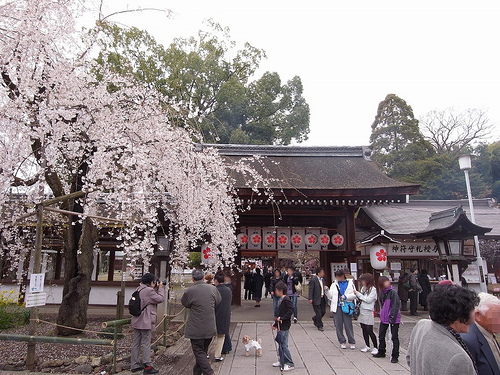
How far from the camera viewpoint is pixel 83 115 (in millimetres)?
7238

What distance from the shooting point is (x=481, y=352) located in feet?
8.32

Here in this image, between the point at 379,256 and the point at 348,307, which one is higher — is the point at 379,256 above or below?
above

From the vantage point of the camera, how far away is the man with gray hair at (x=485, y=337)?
8.23 ft

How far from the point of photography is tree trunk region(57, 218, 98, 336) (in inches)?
311

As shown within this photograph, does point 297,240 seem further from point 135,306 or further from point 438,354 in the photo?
point 438,354

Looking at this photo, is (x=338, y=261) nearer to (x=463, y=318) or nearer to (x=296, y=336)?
(x=296, y=336)

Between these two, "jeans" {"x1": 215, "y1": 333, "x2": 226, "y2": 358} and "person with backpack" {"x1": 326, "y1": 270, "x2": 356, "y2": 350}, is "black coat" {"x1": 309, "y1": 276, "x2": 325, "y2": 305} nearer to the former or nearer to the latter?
"person with backpack" {"x1": 326, "y1": 270, "x2": 356, "y2": 350}

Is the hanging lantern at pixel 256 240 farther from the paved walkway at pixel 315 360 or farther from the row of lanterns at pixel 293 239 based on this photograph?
the paved walkway at pixel 315 360

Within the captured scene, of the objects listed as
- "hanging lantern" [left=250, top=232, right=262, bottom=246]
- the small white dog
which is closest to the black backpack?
the small white dog

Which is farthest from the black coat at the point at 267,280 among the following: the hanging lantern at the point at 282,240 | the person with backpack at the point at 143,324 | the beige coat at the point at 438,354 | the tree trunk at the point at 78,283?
the beige coat at the point at 438,354

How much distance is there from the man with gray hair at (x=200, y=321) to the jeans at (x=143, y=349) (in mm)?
1073

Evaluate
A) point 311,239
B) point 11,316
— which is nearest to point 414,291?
point 311,239

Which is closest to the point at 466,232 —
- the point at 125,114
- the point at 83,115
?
the point at 125,114

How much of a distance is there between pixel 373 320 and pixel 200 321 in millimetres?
3726
